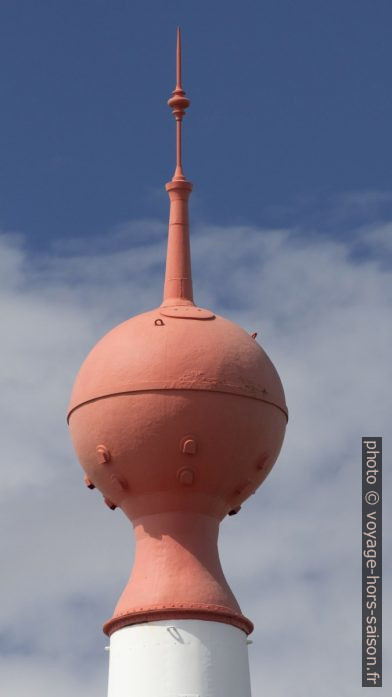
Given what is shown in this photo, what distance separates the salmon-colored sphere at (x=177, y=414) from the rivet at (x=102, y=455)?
0.02 metres

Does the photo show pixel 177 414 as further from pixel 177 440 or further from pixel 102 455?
pixel 102 455

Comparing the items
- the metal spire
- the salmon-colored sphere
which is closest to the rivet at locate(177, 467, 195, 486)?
the salmon-colored sphere

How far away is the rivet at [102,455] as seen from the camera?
45375mm

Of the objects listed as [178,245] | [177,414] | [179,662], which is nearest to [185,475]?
[177,414]

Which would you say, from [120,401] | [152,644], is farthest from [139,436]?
[152,644]

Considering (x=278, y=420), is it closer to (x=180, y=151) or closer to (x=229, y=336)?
→ (x=229, y=336)

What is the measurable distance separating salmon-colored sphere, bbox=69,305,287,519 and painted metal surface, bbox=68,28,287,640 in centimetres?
2

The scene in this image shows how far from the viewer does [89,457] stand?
45844 mm

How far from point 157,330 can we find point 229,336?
4.21 feet

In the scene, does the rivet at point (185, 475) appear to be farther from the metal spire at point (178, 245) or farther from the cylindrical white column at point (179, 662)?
the metal spire at point (178, 245)

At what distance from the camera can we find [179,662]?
146 feet

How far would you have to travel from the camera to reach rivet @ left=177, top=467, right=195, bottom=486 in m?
44.9

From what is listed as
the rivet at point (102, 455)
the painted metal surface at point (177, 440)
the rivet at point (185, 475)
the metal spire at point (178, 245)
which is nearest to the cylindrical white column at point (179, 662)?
the painted metal surface at point (177, 440)

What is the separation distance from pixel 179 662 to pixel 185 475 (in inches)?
124
